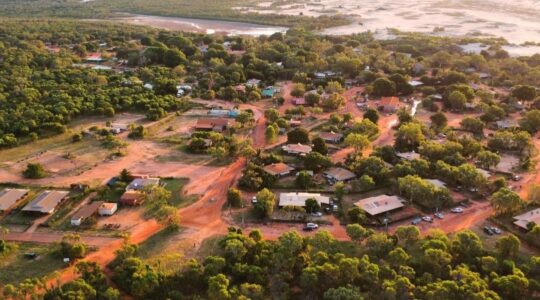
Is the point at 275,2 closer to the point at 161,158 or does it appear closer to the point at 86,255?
the point at 161,158

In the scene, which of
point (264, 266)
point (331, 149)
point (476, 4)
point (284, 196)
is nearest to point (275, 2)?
point (476, 4)


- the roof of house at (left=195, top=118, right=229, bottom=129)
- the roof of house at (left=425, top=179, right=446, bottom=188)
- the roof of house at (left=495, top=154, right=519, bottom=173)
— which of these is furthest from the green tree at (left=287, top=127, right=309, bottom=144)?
the roof of house at (left=495, top=154, right=519, bottom=173)

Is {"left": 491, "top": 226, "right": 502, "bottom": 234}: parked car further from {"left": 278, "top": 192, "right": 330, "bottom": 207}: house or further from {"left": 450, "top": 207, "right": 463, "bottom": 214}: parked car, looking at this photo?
{"left": 278, "top": 192, "right": 330, "bottom": 207}: house

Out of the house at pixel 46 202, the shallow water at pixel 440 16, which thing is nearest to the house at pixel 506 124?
the shallow water at pixel 440 16

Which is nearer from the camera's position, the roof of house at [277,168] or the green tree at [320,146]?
the roof of house at [277,168]

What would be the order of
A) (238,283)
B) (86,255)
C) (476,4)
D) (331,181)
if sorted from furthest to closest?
(476,4)
(331,181)
(86,255)
(238,283)

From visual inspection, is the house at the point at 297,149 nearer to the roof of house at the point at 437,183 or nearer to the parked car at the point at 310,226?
the roof of house at the point at 437,183
